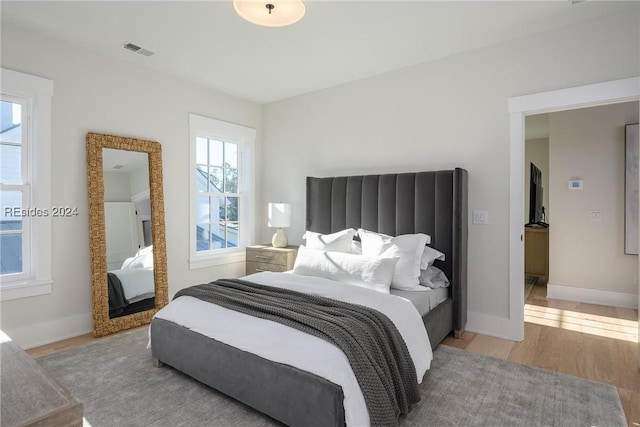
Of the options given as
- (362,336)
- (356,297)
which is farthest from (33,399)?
(356,297)

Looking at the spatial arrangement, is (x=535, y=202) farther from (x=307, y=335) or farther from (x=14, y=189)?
(x=14, y=189)

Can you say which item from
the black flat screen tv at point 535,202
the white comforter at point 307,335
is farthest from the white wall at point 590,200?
the white comforter at point 307,335

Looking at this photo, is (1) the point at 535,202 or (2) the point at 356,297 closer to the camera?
(2) the point at 356,297

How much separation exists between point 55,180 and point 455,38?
12.3 feet

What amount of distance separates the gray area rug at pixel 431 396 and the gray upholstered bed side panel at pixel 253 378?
134 millimetres

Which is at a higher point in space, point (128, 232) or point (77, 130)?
point (77, 130)

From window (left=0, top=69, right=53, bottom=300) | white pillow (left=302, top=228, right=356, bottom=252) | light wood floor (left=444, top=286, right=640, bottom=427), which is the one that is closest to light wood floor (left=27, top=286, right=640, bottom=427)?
light wood floor (left=444, top=286, right=640, bottom=427)

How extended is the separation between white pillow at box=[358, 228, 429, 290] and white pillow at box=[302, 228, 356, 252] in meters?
0.23

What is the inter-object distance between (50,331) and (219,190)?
2326 mm

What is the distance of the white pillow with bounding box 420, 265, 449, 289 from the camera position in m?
3.15

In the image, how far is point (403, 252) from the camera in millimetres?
3111

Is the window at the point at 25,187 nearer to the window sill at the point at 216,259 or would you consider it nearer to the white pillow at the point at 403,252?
the window sill at the point at 216,259

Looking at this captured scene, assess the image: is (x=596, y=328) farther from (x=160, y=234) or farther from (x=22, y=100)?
(x=22, y=100)

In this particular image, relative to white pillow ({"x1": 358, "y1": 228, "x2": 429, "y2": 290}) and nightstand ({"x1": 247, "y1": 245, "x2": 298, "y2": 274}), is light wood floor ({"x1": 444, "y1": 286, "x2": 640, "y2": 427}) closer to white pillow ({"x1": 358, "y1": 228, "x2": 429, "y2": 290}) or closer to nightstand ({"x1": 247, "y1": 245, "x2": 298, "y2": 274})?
white pillow ({"x1": 358, "y1": 228, "x2": 429, "y2": 290})
